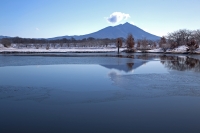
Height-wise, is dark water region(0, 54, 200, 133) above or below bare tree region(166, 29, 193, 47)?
below

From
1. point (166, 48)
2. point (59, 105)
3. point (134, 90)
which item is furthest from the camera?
point (166, 48)

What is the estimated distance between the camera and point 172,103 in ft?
22.3

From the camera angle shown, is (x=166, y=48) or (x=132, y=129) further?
(x=166, y=48)

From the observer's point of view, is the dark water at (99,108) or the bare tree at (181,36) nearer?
the dark water at (99,108)

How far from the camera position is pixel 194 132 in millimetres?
4629

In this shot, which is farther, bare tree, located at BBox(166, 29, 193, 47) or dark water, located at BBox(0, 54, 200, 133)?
bare tree, located at BBox(166, 29, 193, 47)

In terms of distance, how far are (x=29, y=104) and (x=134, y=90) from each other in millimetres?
4243

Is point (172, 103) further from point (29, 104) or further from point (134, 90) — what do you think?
point (29, 104)

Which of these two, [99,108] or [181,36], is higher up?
[181,36]

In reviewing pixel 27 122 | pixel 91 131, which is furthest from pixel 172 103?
pixel 27 122

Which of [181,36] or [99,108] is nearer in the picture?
[99,108]

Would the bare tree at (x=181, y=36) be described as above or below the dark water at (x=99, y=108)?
above

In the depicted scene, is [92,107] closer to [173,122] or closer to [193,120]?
[173,122]

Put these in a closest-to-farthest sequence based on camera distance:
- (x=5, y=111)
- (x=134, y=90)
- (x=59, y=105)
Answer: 1. (x=5, y=111)
2. (x=59, y=105)
3. (x=134, y=90)
